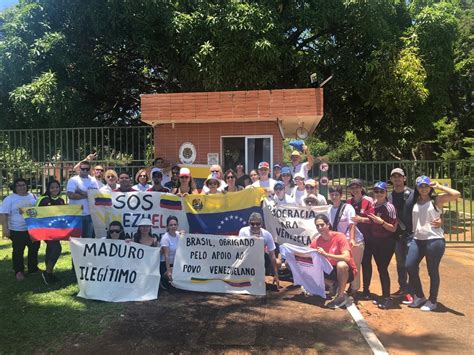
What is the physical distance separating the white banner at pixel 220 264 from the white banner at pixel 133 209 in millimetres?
672

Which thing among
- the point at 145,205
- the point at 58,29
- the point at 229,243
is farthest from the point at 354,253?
the point at 58,29

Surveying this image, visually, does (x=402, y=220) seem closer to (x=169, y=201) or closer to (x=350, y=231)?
(x=350, y=231)

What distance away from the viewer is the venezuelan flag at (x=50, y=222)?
696 cm

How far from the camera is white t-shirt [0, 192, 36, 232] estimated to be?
7.18m

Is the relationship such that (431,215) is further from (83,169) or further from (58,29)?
(58,29)

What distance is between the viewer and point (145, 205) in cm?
734

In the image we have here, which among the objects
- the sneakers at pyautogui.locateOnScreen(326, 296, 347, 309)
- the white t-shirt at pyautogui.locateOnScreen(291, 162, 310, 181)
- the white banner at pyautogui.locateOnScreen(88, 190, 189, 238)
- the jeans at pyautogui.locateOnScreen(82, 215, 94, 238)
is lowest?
the sneakers at pyautogui.locateOnScreen(326, 296, 347, 309)

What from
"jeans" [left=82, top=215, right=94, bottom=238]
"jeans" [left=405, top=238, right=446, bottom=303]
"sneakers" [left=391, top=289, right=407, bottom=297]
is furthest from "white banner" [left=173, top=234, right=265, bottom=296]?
"jeans" [left=405, top=238, right=446, bottom=303]

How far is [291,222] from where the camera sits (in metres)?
7.30

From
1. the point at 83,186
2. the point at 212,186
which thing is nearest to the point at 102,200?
the point at 83,186

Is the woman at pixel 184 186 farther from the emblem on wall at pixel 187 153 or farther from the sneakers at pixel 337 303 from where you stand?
the emblem on wall at pixel 187 153

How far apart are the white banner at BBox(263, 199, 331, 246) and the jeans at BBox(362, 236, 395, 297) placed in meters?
0.85

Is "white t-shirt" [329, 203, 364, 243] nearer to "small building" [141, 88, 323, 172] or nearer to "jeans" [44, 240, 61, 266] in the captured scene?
"small building" [141, 88, 323, 172]

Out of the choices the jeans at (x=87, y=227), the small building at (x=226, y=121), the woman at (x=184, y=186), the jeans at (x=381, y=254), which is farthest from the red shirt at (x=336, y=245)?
the small building at (x=226, y=121)
